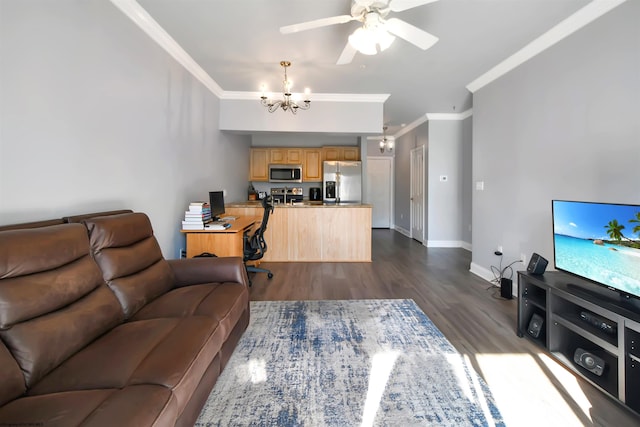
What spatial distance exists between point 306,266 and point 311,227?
66cm

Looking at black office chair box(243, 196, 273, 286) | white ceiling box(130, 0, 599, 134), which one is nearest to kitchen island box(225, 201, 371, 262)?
black office chair box(243, 196, 273, 286)

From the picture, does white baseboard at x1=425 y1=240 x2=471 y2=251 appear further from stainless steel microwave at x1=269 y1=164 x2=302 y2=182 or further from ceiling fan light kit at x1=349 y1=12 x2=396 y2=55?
ceiling fan light kit at x1=349 y1=12 x2=396 y2=55

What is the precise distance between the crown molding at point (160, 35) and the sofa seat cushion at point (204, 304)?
2.31 metres

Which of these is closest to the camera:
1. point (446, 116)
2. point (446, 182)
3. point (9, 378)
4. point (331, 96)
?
point (9, 378)

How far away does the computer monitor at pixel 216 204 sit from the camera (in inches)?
142

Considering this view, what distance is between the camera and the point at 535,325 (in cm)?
216

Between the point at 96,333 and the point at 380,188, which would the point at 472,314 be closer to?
the point at 96,333

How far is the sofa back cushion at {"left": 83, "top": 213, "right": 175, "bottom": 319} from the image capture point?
1642mm

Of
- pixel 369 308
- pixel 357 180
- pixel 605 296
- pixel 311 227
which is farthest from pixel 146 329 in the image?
pixel 357 180

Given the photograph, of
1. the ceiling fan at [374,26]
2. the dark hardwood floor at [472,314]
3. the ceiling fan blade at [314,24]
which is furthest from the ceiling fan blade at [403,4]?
the dark hardwood floor at [472,314]

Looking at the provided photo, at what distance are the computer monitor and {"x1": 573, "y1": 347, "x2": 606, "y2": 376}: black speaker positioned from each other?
3.59m

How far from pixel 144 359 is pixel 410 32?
2500 millimetres

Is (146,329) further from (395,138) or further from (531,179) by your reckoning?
(395,138)

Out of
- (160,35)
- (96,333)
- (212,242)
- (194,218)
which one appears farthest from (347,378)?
(160,35)
